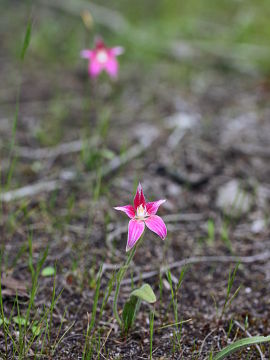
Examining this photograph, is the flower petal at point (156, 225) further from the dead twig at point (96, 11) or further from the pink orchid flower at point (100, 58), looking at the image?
the dead twig at point (96, 11)

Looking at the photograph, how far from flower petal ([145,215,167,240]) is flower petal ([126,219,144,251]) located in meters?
0.03

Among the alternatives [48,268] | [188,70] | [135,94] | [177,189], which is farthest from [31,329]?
[188,70]

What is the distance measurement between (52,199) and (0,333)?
0.81 meters

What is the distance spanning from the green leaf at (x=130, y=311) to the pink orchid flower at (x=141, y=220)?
0.25 meters

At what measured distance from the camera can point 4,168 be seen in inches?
103

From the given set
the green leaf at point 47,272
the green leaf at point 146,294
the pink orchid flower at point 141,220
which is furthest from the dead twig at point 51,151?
the green leaf at point 146,294

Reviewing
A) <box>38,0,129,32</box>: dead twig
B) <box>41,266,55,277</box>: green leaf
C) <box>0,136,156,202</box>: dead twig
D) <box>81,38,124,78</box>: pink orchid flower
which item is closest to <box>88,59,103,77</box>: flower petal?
<box>81,38,124,78</box>: pink orchid flower

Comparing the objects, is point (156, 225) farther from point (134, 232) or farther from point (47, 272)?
point (47, 272)

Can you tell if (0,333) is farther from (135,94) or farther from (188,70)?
(188,70)

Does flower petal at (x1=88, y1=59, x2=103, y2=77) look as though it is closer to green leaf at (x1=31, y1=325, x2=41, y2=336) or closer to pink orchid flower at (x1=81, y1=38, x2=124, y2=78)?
pink orchid flower at (x1=81, y1=38, x2=124, y2=78)

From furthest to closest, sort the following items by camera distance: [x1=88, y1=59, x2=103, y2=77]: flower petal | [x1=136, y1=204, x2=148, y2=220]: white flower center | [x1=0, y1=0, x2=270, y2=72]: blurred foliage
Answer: [x1=0, y1=0, x2=270, y2=72]: blurred foliage → [x1=88, y1=59, x2=103, y2=77]: flower petal → [x1=136, y1=204, x2=148, y2=220]: white flower center

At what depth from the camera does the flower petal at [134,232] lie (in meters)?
1.39

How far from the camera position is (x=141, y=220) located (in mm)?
1481

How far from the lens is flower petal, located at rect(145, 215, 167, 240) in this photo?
1.43 meters
